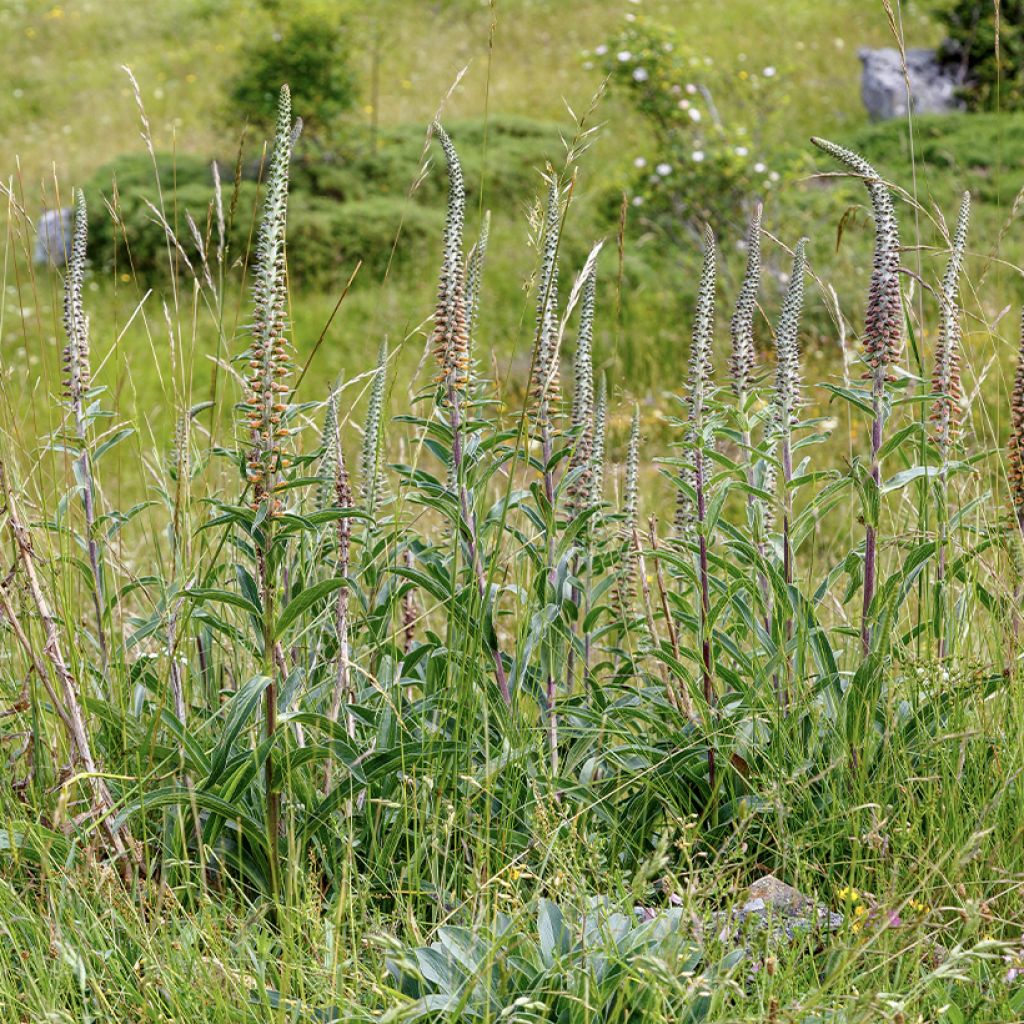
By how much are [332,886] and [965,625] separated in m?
1.39

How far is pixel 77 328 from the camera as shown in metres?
2.50

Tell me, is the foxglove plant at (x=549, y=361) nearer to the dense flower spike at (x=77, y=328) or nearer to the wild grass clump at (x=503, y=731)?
the wild grass clump at (x=503, y=731)

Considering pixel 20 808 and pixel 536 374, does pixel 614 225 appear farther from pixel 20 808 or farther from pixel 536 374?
pixel 20 808

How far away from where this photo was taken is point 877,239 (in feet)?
7.41

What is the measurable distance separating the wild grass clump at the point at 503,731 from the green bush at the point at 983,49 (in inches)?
452

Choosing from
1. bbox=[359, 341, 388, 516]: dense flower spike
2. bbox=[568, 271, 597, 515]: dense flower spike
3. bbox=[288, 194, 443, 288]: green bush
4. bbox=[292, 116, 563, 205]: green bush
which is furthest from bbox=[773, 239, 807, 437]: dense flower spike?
bbox=[292, 116, 563, 205]: green bush

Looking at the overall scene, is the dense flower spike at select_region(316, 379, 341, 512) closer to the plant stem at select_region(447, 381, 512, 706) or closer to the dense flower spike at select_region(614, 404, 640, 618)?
the plant stem at select_region(447, 381, 512, 706)

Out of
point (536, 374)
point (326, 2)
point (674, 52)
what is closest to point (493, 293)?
point (674, 52)

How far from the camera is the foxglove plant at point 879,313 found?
2.23m

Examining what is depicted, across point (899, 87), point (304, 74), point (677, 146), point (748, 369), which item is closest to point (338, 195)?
point (304, 74)

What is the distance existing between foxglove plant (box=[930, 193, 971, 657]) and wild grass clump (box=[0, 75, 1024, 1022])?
0.01 meters

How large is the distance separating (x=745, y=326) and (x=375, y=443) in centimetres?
79

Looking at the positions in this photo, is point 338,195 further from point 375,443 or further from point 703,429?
point 703,429

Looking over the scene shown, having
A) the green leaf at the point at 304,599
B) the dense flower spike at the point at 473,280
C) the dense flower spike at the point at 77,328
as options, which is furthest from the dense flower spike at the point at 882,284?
the dense flower spike at the point at 77,328
